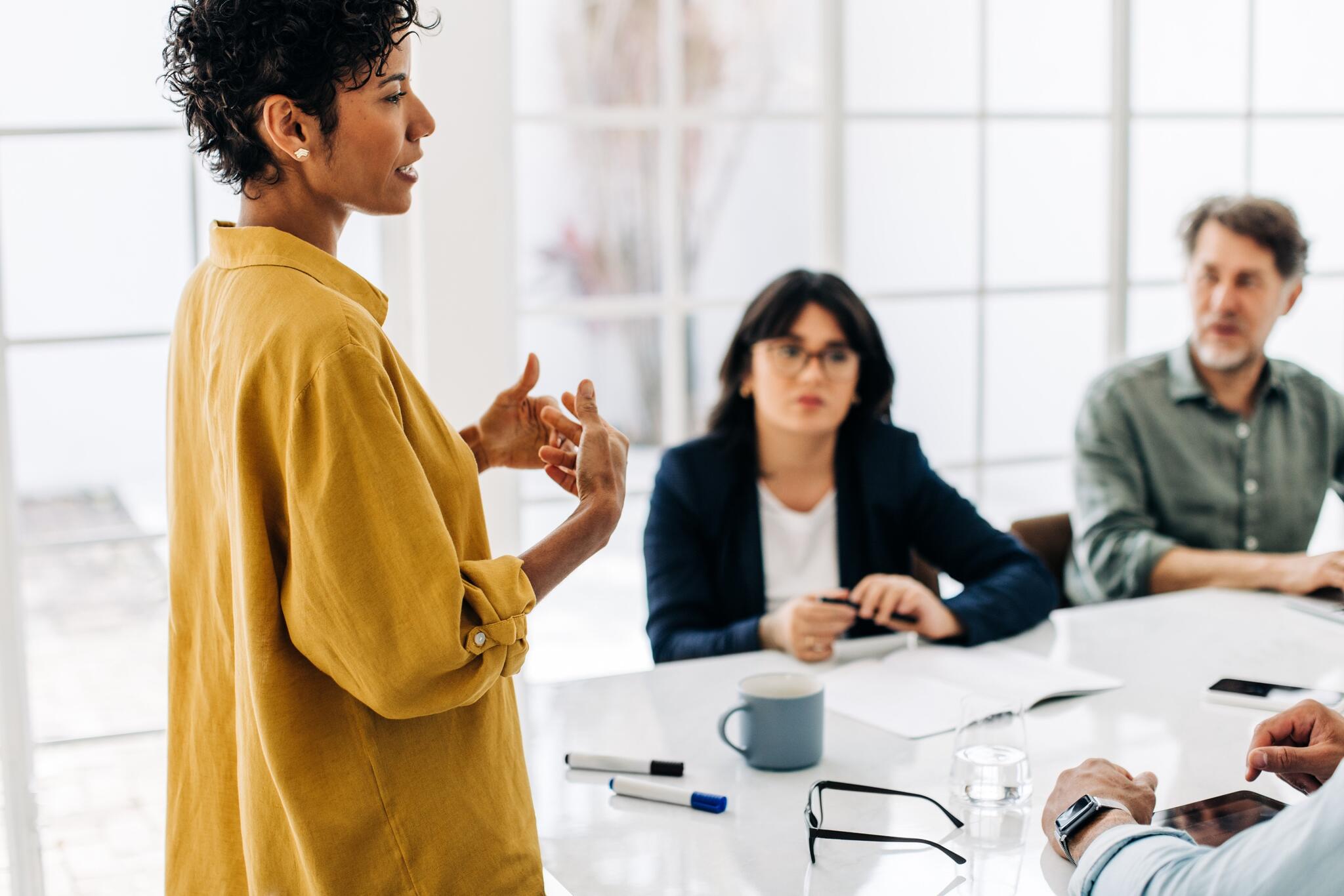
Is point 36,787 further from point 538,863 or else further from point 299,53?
point 299,53

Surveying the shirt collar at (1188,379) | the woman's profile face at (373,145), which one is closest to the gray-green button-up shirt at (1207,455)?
the shirt collar at (1188,379)

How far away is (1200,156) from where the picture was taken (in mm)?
3729

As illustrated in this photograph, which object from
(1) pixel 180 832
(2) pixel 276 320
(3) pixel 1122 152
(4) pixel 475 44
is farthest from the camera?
(3) pixel 1122 152

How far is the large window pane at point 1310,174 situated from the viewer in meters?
3.86

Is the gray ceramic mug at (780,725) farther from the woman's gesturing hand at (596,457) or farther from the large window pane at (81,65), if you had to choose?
the large window pane at (81,65)

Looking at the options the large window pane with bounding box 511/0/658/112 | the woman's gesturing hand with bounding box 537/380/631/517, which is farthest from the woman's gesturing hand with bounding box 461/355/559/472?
the large window pane with bounding box 511/0/658/112

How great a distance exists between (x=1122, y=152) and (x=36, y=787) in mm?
3290

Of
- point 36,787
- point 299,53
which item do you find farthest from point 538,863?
point 36,787

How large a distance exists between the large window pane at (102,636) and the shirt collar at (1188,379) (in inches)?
91.3

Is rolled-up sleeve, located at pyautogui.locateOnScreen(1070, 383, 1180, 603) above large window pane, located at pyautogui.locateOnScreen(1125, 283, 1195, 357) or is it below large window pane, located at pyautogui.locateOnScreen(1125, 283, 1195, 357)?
below

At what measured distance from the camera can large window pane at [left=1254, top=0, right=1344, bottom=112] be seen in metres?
3.80

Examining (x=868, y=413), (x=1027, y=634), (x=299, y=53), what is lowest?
(x=1027, y=634)

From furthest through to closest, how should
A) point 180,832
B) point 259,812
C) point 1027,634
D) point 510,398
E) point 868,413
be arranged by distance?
1. point 868,413
2. point 1027,634
3. point 510,398
4. point 180,832
5. point 259,812

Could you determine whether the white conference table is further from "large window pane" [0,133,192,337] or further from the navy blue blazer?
"large window pane" [0,133,192,337]
